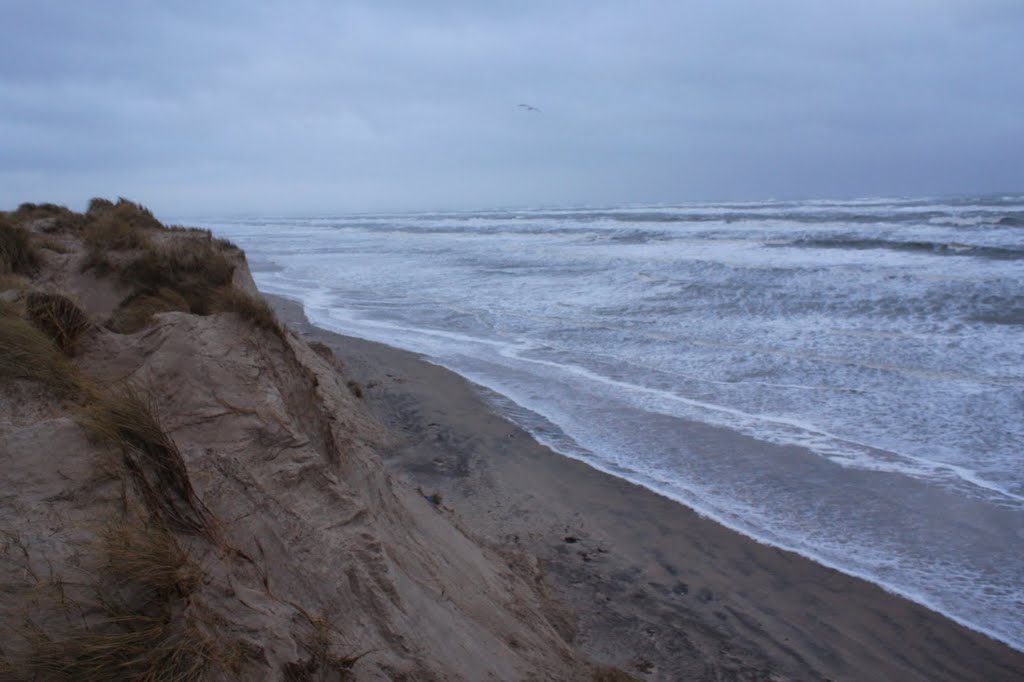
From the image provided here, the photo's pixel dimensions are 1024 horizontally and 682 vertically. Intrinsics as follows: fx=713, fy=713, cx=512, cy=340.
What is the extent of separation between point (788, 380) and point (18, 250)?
9.92 meters

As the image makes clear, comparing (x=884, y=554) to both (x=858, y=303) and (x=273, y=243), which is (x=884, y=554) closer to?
(x=858, y=303)

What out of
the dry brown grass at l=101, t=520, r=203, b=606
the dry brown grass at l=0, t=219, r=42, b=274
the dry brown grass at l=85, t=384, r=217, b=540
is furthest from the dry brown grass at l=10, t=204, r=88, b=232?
the dry brown grass at l=101, t=520, r=203, b=606

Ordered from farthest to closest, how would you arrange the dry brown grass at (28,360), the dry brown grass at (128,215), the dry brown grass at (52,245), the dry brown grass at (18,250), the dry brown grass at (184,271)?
1. the dry brown grass at (128,215)
2. the dry brown grass at (52,245)
3. the dry brown grass at (18,250)
4. the dry brown grass at (184,271)
5. the dry brown grass at (28,360)

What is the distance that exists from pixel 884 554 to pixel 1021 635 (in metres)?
1.07

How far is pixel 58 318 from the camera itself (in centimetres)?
407

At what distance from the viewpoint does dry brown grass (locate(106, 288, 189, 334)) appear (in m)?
5.61

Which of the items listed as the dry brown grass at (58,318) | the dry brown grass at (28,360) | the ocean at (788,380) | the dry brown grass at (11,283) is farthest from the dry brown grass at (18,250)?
the ocean at (788,380)

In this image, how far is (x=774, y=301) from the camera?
57.5 ft

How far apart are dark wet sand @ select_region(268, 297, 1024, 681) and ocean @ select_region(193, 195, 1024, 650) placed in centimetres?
29

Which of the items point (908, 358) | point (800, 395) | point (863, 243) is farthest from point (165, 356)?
point (863, 243)

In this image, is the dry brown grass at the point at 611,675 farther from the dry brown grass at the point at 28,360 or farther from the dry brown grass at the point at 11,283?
the dry brown grass at the point at 11,283

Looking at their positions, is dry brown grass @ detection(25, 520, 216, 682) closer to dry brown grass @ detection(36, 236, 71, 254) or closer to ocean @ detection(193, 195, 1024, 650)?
ocean @ detection(193, 195, 1024, 650)

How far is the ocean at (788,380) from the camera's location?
19.1 ft

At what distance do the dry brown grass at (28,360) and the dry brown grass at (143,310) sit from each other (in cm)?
231
